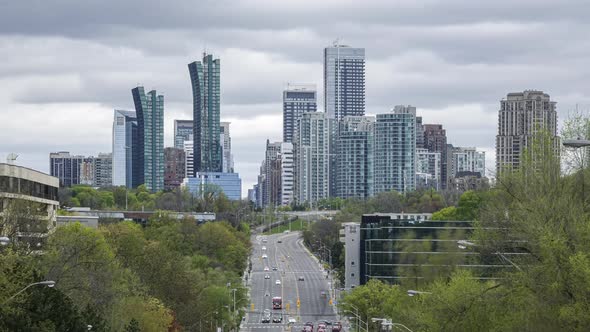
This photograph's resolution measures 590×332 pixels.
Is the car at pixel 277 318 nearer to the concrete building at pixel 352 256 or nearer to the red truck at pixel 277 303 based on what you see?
the red truck at pixel 277 303

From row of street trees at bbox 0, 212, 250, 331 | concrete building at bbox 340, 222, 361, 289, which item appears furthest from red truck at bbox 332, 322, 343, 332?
concrete building at bbox 340, 222, 361, 289

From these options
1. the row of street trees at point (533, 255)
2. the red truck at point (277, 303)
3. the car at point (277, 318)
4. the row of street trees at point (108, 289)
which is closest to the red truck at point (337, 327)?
the car at point (277, 318)

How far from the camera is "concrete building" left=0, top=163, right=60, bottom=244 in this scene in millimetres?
78250

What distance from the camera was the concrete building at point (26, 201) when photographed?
7825 centimetres

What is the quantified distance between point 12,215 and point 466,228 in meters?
64.9

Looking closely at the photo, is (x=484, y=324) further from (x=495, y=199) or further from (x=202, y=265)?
(x=202, y=265)

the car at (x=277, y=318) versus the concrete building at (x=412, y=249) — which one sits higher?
the concrete building at (x=412, y=249)

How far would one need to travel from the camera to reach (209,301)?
134m

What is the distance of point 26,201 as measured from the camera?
275 feet

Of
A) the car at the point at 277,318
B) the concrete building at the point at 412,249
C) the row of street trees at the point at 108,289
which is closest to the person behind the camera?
the row of street trees at the point at 108,289

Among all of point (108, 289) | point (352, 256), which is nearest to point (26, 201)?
point (108, 289)

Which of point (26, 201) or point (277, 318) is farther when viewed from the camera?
point (277, 318)

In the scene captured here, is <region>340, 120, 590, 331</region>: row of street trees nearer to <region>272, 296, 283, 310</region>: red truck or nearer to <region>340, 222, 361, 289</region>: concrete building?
<region>340, 222, 361, 289</region>: concrete building

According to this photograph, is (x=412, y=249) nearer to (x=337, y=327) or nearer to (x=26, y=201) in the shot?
(x=337, y=327)
